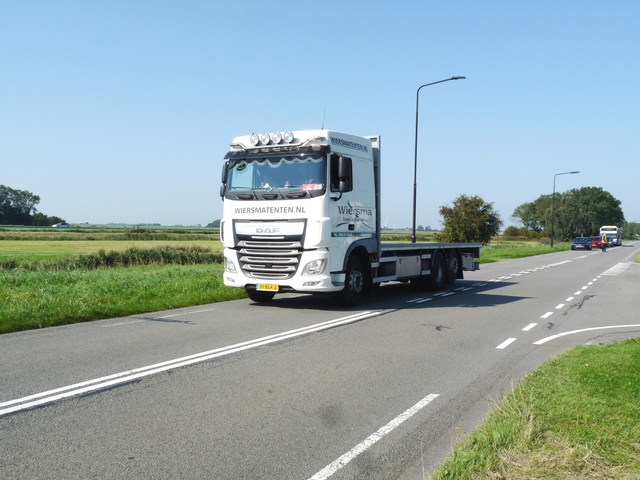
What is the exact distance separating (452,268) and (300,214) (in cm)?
816

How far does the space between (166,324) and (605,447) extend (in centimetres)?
774

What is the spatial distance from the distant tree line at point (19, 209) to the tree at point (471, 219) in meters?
111

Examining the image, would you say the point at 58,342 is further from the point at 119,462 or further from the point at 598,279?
the point at 598,279

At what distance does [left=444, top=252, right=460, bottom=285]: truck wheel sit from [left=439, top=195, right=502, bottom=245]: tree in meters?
22.7

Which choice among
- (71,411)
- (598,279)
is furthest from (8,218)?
(71,411)

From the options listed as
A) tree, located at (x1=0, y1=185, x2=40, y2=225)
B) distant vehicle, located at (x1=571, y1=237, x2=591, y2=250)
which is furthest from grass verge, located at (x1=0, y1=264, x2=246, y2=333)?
tree, located at (x1=0, y1=185, x2=40, y2=225)

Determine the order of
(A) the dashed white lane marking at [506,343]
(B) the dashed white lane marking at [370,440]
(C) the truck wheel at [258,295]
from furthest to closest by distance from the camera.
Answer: (C) the truck wheel at [258,295] < (A) the dashed white lane marking at [506,343] < (B) the dashed white lane marking at [370,440]

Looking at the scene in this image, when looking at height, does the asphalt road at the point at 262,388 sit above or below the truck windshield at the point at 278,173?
below

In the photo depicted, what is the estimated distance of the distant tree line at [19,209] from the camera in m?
129

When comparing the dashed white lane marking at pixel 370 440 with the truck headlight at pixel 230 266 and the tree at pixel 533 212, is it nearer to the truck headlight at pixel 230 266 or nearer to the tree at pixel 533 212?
the truck headlight at pixel 230 266

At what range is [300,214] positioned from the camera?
479 inches

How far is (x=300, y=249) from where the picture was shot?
12203mm

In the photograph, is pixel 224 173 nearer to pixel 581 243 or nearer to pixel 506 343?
pixel 506 343

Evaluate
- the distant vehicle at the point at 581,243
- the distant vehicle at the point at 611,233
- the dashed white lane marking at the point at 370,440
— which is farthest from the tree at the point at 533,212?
the dashed white lane marking at the point at 370,440
